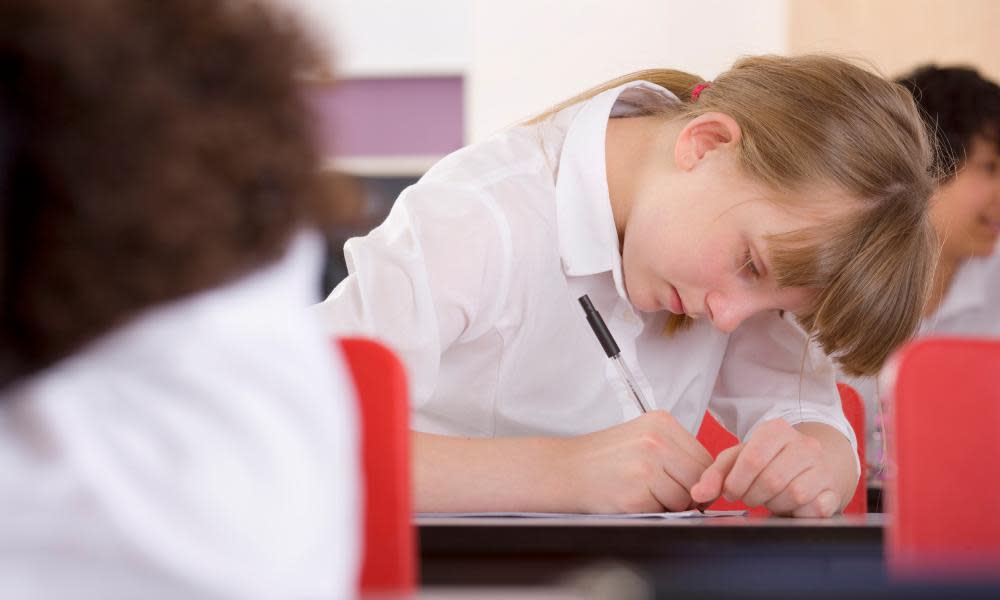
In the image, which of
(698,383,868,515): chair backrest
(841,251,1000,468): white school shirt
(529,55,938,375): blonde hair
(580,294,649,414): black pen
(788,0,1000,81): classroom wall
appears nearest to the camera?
(529,55,938,375): blonde hair

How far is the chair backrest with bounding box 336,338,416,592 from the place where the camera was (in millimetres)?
525

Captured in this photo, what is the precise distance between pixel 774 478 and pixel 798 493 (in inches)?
0.9

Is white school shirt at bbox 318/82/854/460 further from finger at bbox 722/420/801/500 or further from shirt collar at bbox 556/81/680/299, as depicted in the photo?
finger at bbox 722/420/801/500

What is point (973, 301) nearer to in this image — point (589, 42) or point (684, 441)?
point (589, 42)

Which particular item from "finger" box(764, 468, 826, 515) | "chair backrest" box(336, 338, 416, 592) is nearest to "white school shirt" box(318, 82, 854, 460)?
"finger" box(764, 468, 826, 515)

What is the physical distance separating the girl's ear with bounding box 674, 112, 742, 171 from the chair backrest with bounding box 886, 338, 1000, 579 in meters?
0.51

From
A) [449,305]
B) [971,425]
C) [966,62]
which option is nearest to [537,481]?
[449,305]

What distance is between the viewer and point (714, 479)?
93 centimetres

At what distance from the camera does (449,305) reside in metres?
1.06

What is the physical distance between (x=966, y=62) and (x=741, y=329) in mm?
1526

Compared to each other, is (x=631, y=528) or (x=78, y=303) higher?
(x=78, y=303)

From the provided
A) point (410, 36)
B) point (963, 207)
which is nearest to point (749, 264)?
point (963, 207)

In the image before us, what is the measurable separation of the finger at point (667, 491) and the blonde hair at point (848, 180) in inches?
8.0

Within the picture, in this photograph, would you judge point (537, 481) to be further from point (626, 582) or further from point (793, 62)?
point (626, 582)
